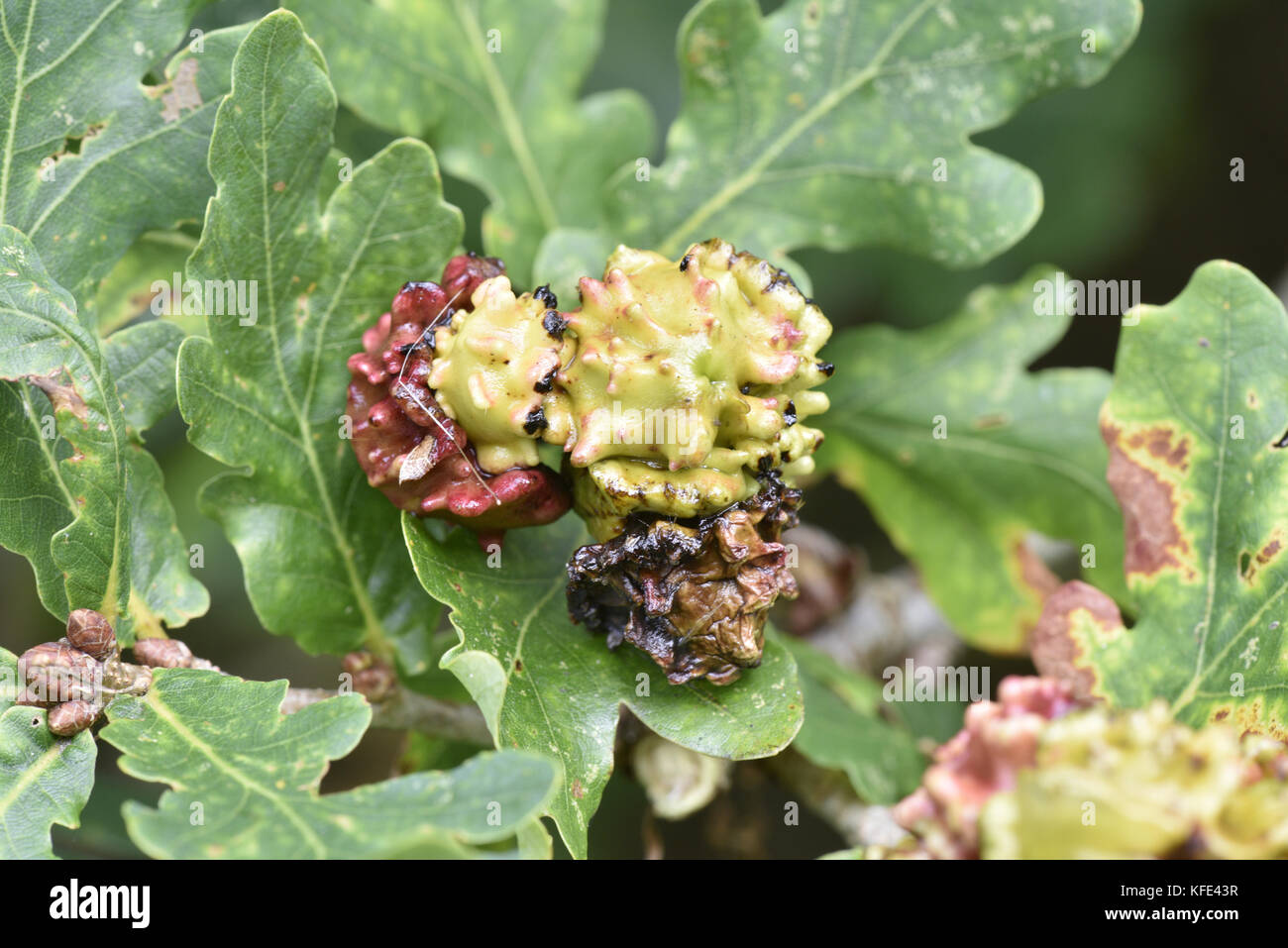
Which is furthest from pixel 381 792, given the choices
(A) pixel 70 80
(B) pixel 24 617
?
(B) pixel 24 617

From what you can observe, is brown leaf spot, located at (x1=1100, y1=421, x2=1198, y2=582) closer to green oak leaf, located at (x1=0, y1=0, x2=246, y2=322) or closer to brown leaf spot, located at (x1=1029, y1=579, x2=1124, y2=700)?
brown leaf spot, located at (x1=1029, y1=579, x2=1124, y2=700)

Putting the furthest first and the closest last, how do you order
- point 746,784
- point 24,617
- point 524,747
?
point 24,617 → point 746,784 → point 524,747

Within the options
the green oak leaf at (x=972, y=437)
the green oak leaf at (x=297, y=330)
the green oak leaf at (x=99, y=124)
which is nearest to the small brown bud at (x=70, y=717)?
the green oak leaf at (x=297, y=330)

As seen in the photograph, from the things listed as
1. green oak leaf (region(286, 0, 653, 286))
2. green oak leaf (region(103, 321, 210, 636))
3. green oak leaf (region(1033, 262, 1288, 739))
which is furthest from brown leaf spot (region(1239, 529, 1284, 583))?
green oak leaf (region(103, 321, 210, 636))

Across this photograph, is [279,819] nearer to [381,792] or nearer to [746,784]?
[381,792]

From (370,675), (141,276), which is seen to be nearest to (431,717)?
(370,675)

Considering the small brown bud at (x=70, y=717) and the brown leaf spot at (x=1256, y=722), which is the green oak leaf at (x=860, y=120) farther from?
the small brown bud at (x=70, y=717)
